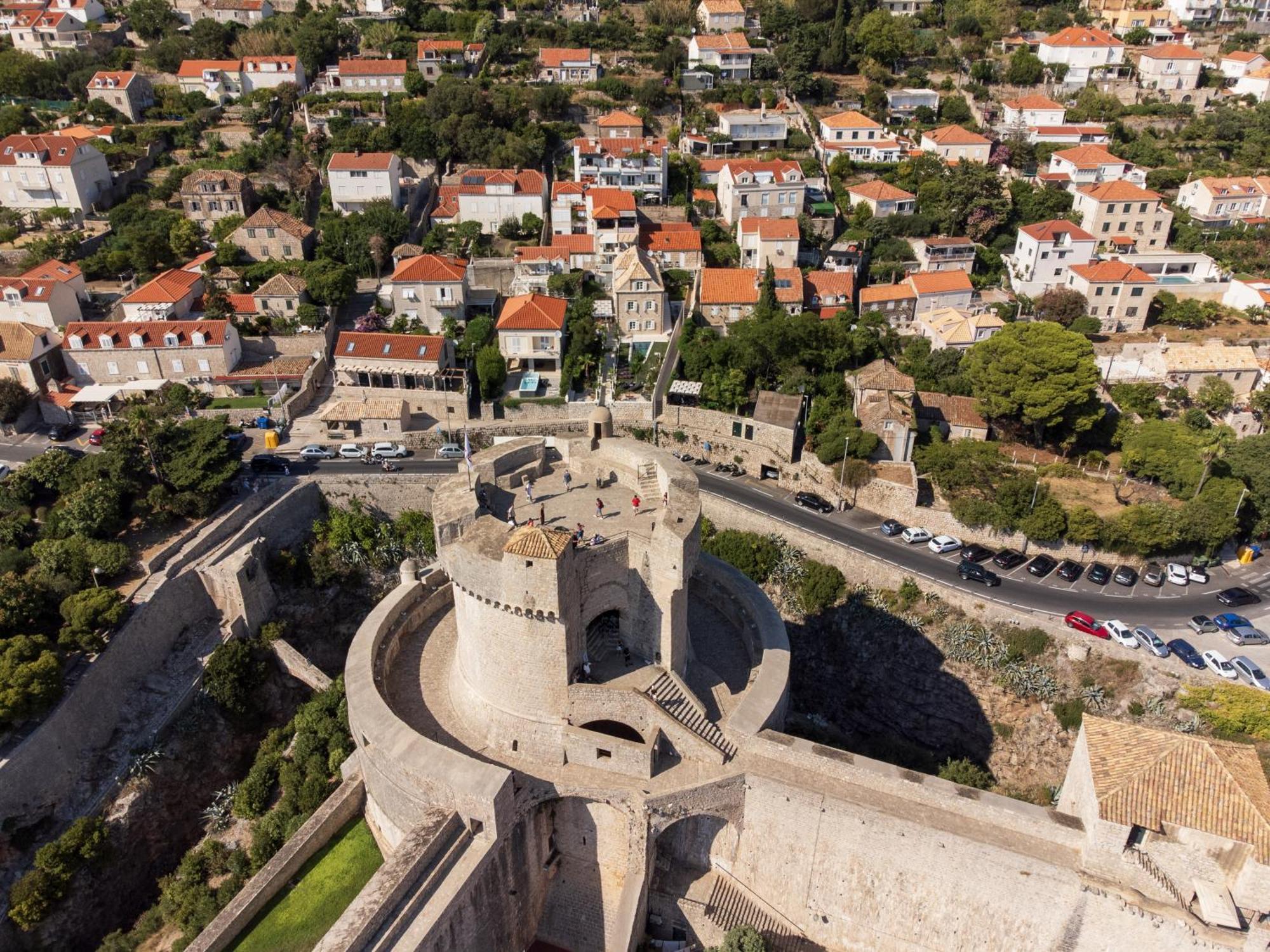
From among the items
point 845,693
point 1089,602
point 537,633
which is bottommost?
point 845,693

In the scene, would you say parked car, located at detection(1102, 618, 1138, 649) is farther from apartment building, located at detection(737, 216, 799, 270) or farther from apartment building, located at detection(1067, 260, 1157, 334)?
apartment building, located at detection(737, 216, 799, 270)

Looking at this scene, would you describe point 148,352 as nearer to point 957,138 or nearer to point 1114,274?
point 1114,274

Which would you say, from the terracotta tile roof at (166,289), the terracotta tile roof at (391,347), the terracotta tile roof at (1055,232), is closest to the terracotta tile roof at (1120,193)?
the terracotta tile roof at (1055,232)

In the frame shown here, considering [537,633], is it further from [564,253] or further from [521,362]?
[564,253]

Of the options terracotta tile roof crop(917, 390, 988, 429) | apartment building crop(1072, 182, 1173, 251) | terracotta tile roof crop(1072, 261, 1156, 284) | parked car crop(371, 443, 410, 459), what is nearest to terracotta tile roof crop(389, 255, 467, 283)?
parked car crop(371, 443, 410, 459)

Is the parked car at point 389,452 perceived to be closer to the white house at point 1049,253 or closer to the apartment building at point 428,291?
the apartment building at point 428,291

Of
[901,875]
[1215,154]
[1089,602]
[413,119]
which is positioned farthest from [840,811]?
[1215,154]
